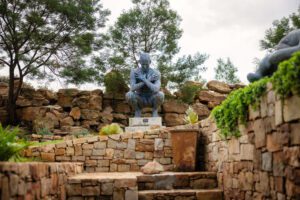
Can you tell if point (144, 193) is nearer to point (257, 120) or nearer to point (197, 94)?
point (257, 120)

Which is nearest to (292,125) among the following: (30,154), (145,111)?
(30,154)

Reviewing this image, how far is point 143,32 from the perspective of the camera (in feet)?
41.2

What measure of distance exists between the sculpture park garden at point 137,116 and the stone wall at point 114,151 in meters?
0.02

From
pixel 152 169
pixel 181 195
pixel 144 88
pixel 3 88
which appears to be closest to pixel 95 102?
pixel 3 88

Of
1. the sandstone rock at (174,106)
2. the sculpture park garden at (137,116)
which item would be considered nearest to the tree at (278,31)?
the sculpture park garden at (137,116)

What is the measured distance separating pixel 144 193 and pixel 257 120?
2.14 meters

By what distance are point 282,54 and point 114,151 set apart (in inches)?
159

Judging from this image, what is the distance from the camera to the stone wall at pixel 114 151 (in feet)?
20.8

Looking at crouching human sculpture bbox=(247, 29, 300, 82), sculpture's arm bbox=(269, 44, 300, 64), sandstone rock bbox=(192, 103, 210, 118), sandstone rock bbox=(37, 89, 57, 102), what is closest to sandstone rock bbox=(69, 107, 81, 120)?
sandstone rock bbox=(37, 89, 57, 102)

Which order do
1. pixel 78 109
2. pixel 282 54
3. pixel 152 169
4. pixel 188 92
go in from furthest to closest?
pixel 188 92 → pixel 78 109 → pixel 152 169 → pixel 282 54

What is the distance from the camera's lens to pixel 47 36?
11.9 m

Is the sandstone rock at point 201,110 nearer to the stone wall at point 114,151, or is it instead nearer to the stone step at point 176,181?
the stone wall at point 114,151

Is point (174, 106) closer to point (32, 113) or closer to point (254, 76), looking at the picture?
point (32, 113)

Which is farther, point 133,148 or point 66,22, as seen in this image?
point 66,22
